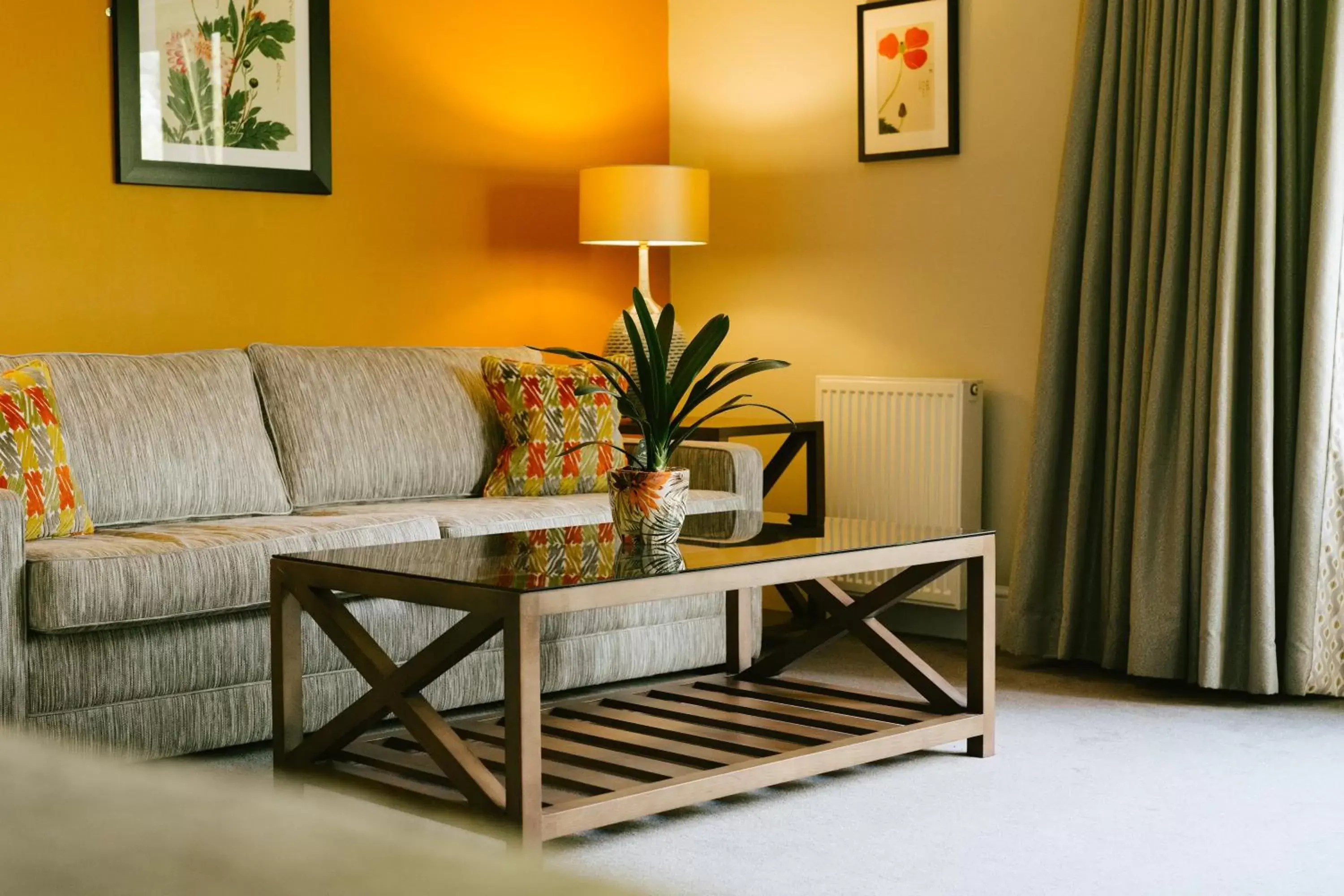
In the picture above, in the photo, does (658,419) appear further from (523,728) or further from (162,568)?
(162,568)

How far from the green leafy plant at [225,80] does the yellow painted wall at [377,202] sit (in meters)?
0.16

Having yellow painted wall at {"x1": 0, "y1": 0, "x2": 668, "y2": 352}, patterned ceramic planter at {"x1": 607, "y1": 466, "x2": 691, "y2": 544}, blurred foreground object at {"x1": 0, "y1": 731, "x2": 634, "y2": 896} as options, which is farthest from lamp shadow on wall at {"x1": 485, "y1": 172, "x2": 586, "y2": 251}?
blurred foreground object at {"x1": 0, "y1": 731, "x2": 634, "y2": 896}

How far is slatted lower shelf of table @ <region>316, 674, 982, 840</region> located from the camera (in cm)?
260

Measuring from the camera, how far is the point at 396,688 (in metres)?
2.57

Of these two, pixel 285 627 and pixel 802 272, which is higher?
pixel 802 272

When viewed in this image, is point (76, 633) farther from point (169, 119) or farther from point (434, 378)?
point (169, 119)

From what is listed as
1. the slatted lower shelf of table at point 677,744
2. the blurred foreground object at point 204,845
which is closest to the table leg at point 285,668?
the slatted lower shelf of table at point 677,744

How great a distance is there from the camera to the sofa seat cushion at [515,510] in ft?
11.8

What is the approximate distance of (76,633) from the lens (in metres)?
2.86

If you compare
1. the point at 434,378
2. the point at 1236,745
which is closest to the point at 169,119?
the point at 434,378

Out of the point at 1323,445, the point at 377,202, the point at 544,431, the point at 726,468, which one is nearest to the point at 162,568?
the point at 544,431

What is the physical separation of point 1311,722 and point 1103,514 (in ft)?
2.68

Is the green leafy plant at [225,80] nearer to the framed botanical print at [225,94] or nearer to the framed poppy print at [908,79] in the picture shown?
the framed botanical print at [225,94]

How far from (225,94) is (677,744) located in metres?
2.38
